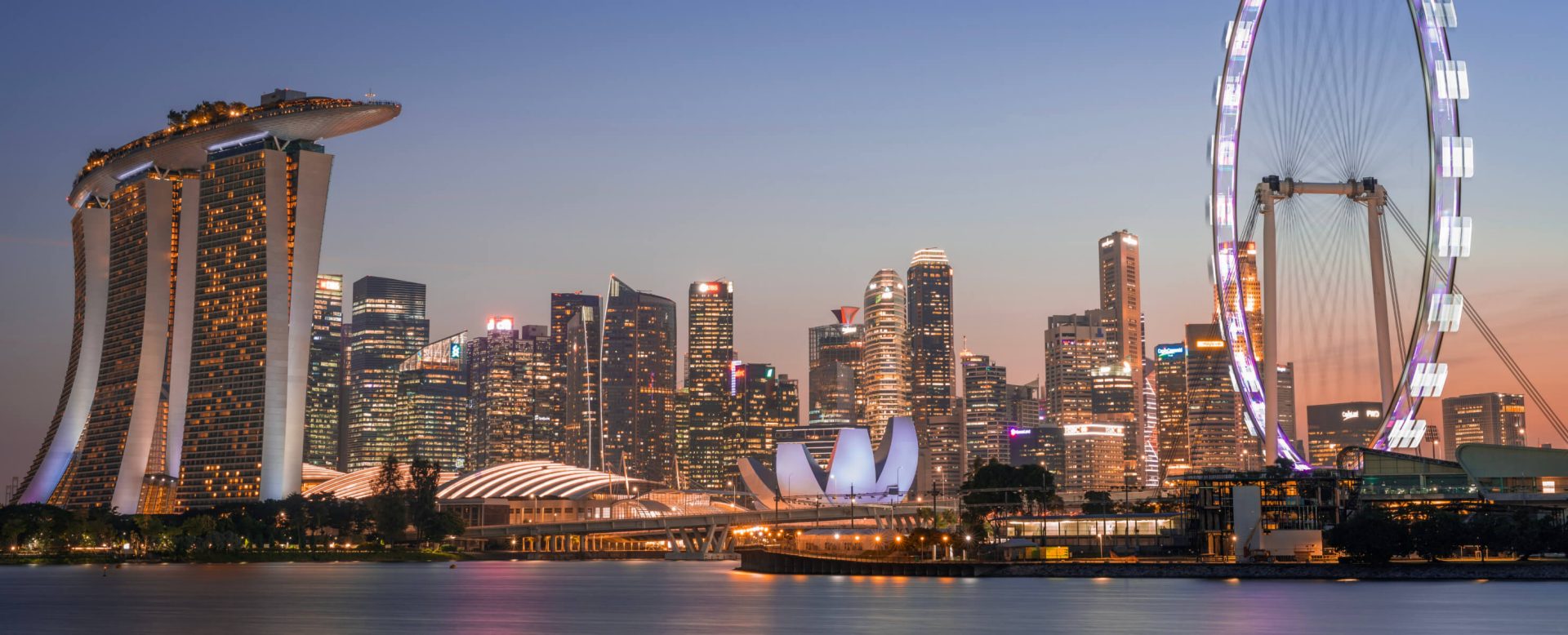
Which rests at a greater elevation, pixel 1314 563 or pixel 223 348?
pixel 223 348

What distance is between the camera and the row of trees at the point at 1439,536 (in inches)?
3875

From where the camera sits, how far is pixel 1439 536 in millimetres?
99188

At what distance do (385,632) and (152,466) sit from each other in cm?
14635

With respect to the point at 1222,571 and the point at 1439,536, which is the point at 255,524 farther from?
the point at 1439,536

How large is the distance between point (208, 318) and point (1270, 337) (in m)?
137

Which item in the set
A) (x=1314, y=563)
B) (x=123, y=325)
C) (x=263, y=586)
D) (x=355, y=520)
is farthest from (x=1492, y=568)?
(x=123, y=325)

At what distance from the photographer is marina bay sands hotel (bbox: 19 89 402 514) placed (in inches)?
7254

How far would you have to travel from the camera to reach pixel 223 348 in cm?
18775

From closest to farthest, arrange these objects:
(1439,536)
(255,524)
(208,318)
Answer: (1439,536)
(255,524)
(208,318)

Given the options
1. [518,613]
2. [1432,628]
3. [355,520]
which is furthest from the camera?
[355,520]

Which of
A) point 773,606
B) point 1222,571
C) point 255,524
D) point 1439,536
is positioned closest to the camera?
point 773,606

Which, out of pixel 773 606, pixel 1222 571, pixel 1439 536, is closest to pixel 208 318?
pixel 773 606

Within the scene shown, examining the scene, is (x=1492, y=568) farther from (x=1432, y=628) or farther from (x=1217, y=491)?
(x=1432, y=628)

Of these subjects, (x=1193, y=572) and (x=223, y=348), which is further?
Answer: (x=223, y=348)
